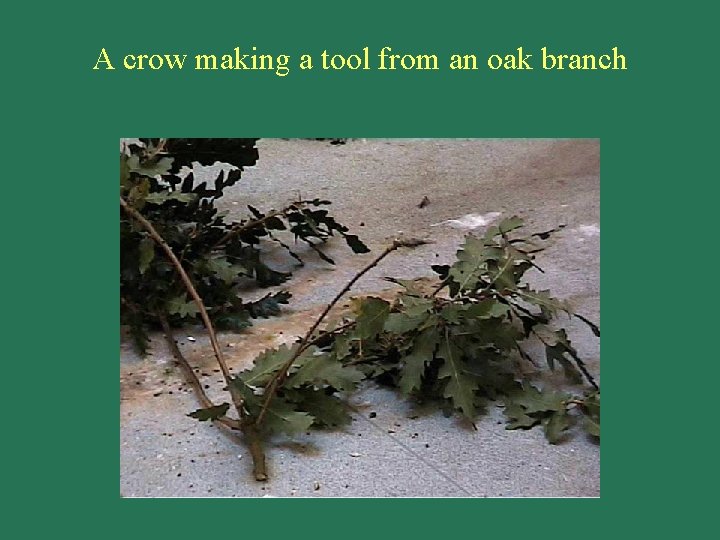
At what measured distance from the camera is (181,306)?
245 cm

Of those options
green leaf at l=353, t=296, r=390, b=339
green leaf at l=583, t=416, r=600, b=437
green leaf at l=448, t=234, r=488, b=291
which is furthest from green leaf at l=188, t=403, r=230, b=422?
green leaf at l=583, t=416, r=600, b=437

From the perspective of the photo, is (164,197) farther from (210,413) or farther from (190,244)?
(210,413)

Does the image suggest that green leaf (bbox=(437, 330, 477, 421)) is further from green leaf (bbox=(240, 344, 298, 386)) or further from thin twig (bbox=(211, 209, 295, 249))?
thin twig (bbox=(211, 209, 295, 249))

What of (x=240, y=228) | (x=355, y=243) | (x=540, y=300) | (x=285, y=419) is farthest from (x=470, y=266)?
(x=240, y=228)

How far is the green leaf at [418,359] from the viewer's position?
2.10m

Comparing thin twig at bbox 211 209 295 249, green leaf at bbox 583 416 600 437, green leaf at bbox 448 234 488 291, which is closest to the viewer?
green leaf at bbox 583 416 600 437

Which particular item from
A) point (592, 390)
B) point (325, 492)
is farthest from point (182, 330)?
point (592, 390)

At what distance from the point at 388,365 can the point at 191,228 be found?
76cm

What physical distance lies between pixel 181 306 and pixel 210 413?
1.75 feet

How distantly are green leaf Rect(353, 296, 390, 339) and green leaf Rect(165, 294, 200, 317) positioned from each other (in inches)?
19.0

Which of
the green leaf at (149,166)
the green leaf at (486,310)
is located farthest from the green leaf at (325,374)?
the green leaf at (149,166)

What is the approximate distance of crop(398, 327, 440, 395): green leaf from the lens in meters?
2.10

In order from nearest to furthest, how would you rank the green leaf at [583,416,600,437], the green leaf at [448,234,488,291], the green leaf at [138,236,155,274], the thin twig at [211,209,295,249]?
the green leaf at [583,416,600,437]
the green leaf at [448,234,488,291]
the green leaf at [138,236,155,274]
the thin twig at [211,209,295,249]

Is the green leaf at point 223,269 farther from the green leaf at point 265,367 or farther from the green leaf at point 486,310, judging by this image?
the green leaf at point 486,310
